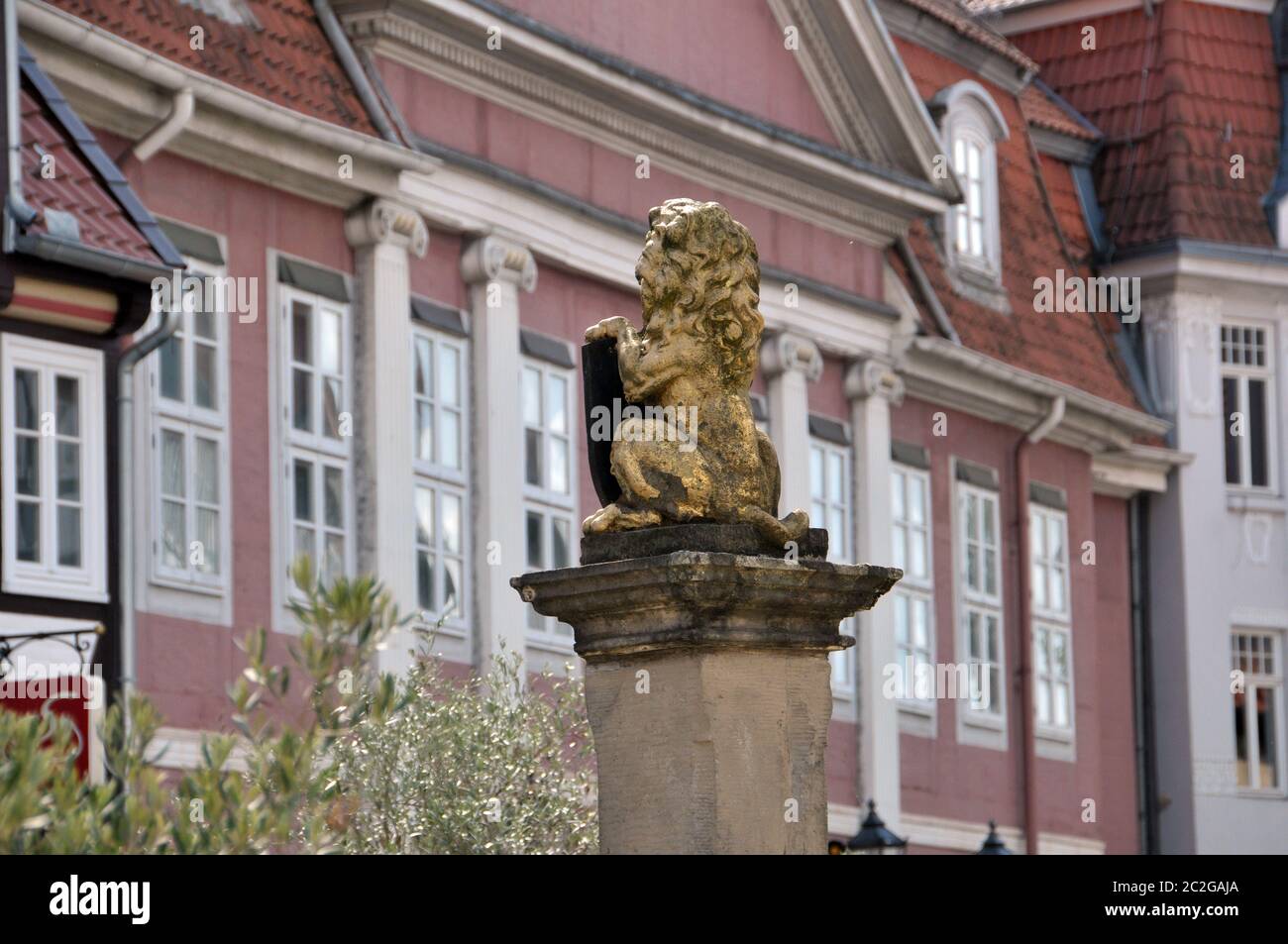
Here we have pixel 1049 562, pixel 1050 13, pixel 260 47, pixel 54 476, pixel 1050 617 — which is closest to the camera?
pixel 54 476

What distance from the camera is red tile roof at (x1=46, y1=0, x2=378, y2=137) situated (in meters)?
17.2

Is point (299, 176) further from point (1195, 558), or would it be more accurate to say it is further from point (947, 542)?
point (1195, 558)

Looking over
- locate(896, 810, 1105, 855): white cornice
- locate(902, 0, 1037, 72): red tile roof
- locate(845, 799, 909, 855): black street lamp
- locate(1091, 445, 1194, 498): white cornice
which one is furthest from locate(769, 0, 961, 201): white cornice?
locate(845, 799, 909, 855): black street lamp

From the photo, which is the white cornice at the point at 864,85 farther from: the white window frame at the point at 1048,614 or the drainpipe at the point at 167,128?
the drainpipe at the point at 167,128

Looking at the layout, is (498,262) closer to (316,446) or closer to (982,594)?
(316,446)

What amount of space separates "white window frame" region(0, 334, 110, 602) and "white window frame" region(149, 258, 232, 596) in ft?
3.37

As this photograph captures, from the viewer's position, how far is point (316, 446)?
61.0ft

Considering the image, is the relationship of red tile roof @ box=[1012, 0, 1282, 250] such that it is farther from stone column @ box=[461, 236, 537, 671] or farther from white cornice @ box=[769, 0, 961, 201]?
stone column @ box=[461, 236, 537, 671]

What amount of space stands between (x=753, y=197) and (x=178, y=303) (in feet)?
26.3

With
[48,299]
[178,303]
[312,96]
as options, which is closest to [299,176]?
[312,96]

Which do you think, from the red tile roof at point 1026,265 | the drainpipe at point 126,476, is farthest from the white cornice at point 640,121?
the drainpipe at point 126,476

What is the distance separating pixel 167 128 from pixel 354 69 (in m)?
2.41

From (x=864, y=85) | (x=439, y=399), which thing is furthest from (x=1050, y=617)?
(x=439, y=399)

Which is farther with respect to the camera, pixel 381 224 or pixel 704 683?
pixel 381 224
